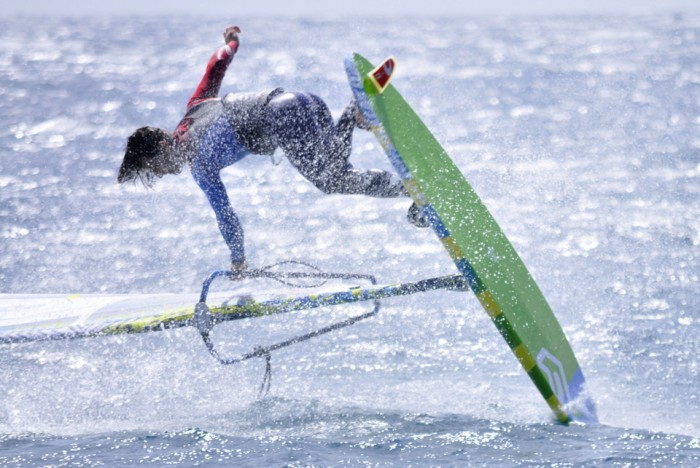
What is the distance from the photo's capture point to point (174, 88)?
26.4 m

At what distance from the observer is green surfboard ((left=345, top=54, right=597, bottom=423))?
549 centimetres

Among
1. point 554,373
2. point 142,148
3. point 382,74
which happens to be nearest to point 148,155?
point 142,148

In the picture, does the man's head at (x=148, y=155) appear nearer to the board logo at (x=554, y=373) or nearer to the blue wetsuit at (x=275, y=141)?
the blue wetsuit at (x=275, y=141)

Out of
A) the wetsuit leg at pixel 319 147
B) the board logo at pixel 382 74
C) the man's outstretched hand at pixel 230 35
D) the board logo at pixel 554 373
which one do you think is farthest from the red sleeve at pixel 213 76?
the board logo at pixel 554 373

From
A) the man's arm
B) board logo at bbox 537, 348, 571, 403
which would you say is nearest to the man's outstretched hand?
the man's arm

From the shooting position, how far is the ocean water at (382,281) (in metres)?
5.84

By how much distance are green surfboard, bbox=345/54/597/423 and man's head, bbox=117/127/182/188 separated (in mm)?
→ 1294

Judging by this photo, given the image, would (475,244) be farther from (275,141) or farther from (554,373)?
(275,141)

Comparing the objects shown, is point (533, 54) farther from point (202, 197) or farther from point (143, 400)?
point (143, 400)

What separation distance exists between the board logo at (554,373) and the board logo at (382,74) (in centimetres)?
184

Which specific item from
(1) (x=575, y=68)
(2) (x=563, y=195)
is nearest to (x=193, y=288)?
(2) (x=563, y=195)

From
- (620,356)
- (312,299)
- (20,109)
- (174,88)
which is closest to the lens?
(312,299)

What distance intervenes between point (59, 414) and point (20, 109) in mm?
16999

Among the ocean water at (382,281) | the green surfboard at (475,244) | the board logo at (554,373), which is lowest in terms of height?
the ocean water at (382,281)
